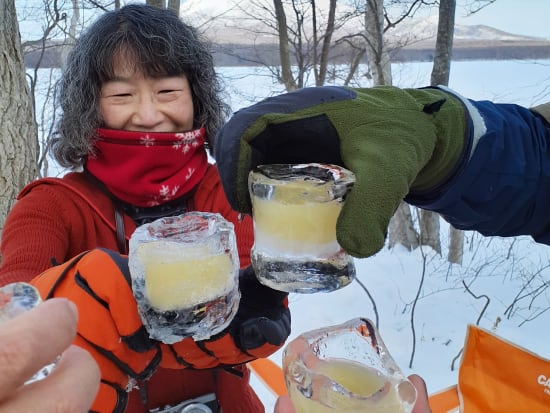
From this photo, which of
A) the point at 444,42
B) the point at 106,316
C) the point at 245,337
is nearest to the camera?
the point at 106,316

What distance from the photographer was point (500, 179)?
111 cm

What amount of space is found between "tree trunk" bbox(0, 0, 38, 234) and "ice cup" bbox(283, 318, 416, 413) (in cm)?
208

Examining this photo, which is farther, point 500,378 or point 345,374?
point 500,378

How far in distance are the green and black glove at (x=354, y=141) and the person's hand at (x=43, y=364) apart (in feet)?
1.48

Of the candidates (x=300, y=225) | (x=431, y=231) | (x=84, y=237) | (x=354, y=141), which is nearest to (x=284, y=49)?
(x=431, y=231)

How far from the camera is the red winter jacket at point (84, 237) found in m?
1.16

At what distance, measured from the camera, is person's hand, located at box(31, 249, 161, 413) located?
32.0 inches

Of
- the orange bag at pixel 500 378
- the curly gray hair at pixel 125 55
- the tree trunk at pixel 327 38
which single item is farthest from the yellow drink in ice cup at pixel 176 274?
the tree trunk at pixel 327 38

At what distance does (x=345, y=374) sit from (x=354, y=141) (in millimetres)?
429

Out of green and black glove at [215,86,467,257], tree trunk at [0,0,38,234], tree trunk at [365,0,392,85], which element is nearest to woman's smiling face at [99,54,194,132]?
green and black glove at [215,86,467,257]

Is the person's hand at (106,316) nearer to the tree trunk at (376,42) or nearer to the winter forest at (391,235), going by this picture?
Result: the winter forest at (391,235)

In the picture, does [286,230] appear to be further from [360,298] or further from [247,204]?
[360,298]

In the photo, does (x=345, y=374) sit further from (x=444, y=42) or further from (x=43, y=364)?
(x=444, y=42)

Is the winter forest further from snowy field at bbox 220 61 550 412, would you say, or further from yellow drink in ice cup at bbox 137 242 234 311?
yellow drink in ice cup at bbox 137 242 234 311
